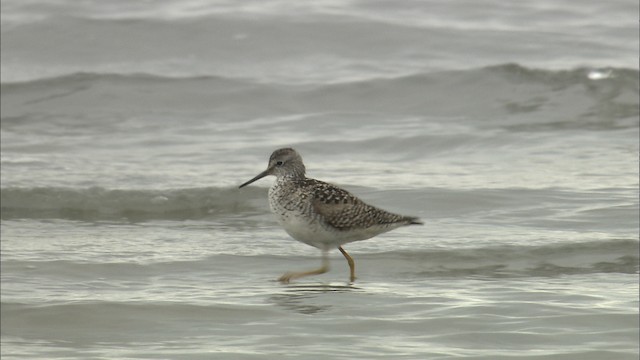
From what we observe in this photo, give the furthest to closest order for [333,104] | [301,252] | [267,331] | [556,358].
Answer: [333,104] < [301,252] < [267,331] < [556,358]

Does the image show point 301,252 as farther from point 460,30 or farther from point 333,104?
point 460,30

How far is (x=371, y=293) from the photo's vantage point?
8.01m

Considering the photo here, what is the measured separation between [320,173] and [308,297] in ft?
14.0

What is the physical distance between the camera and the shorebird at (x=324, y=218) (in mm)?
8617

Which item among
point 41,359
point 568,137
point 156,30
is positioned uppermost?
point 156,30

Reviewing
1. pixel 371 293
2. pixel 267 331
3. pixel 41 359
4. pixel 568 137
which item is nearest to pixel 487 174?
pixel 568 137

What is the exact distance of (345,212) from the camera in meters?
8.67

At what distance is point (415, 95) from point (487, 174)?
Answer: 401 centimetres


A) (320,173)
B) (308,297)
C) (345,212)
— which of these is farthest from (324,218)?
(320,173)

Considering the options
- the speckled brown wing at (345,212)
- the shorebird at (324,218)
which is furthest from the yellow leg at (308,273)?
the speckled brown wing at (345,212)

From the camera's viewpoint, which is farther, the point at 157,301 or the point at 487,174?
the point at 487,174

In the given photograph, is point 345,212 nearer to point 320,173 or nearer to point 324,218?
point 324,218

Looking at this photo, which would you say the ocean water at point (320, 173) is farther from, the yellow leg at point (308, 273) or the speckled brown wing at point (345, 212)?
the speckled brown wing at point (345, 212)

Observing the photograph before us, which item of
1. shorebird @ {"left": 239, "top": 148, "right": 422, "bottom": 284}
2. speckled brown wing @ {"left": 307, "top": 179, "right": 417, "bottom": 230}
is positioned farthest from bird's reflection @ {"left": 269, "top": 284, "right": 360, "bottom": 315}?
speckled brown wing @ {"left": 307, "top": 179, "right": 417, "bottom": 230}
